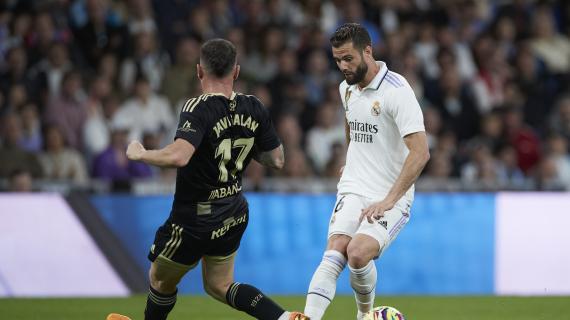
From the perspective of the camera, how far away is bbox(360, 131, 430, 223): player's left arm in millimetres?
7633

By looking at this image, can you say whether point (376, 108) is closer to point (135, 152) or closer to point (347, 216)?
point (347, 216)

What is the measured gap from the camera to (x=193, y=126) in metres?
7.00

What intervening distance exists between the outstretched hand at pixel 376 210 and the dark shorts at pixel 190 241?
0.89 meters

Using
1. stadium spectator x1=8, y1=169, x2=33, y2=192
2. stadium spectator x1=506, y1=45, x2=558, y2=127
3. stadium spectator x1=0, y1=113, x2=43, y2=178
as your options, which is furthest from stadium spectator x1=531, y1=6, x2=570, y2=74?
stadium spectator x1=8, y1=169, x2=33, y2=192

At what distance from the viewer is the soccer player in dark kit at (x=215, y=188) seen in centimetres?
716

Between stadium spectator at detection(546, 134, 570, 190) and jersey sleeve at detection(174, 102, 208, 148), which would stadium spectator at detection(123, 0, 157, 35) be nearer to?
stadium spectator at detection(546, 134, 570, 190)

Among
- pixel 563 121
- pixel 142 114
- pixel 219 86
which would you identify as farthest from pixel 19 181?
pixel 563 121

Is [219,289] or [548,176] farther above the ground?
[219,289]

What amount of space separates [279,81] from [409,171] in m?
8.14

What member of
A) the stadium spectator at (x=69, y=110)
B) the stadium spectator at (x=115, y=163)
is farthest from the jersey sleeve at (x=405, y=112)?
the stadium spectator at (x=69, y=110)

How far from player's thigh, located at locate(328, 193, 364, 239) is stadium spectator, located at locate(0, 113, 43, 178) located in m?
6.56

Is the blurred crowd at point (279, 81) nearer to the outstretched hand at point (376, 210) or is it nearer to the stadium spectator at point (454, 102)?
the stadium spectator at point (454, 102)

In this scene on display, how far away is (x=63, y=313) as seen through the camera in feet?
32.7

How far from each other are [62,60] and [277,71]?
3.05 meters
